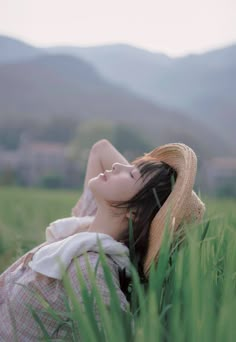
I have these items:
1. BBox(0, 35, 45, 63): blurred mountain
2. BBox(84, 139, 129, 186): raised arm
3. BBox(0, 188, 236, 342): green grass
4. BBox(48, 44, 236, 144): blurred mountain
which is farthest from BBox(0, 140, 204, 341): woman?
BBox(0, 35, 45, 63): blurred mountain

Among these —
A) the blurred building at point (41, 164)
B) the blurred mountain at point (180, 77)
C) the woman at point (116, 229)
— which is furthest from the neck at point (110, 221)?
the blurred mountain at point (180, 77)

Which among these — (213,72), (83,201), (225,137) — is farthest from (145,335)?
(213,72)

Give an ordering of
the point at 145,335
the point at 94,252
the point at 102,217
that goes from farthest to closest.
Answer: the point at 102,217 < the point at 94,252 < the point at 145,335

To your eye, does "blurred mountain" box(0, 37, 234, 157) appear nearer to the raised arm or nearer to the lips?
the raised arm

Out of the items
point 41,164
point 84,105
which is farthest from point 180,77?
point 41,164

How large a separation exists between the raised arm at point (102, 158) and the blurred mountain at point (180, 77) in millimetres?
99711

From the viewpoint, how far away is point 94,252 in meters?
1.97

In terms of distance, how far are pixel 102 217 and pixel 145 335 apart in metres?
1.14

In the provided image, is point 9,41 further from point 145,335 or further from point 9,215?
point 145,335

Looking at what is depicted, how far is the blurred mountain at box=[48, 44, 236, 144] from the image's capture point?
10850 cm

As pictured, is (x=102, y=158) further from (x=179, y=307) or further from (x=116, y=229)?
(x=179, y=307)

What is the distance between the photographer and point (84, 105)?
9206 cm

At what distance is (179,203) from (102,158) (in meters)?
0.87

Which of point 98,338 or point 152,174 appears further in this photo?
point 152,174
